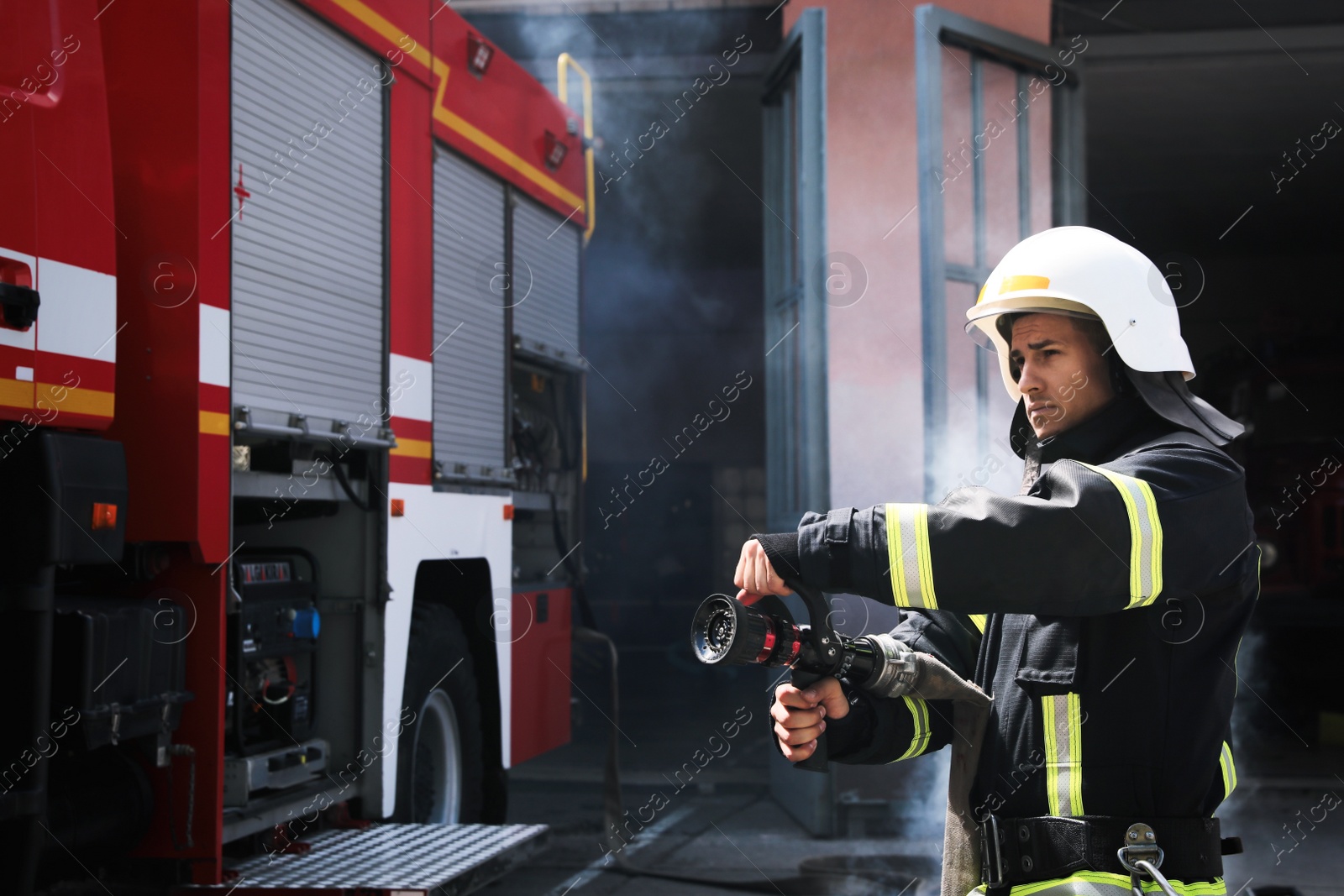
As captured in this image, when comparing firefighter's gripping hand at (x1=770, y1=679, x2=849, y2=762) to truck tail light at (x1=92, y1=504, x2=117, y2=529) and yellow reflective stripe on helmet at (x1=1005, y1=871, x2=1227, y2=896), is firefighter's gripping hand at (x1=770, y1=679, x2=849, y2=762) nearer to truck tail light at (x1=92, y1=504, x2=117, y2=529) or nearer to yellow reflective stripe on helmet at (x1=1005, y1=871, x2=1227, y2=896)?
yellow reflective stripe on helmet at (x1=1005, y1=871, x2=1227, y2=896)

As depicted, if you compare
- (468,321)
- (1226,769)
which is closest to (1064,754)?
(1226,769)

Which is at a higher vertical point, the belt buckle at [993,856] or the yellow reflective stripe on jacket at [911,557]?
the yellow reflective stripe on jacket at [911,557]

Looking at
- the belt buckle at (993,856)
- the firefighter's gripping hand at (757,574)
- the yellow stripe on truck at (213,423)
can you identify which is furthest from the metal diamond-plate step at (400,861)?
the firefighter's gripping hand at (757,574)

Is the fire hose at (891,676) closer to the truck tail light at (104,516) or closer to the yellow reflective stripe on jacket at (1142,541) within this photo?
the yellow reflective stripe on jacket at (1142,541)

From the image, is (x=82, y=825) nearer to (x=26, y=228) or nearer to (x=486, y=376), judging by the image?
(x=26, y=228)

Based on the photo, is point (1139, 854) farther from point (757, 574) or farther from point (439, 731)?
point (439, 731)

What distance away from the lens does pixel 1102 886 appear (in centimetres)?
179

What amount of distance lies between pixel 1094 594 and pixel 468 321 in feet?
13.0

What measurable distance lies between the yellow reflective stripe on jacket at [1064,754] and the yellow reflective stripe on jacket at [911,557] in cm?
36

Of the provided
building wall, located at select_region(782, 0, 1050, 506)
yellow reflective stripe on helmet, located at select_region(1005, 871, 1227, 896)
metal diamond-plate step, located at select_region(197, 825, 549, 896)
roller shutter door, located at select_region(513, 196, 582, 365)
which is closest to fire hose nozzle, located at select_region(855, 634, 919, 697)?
yellow reflective stripe on helmet, located at select_region(1005, 871, 1227, 896)

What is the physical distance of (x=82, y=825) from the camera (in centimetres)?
317

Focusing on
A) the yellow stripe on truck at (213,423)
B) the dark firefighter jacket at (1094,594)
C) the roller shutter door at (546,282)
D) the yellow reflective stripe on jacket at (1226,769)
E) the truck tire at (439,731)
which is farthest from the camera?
the roller shutter door at (546,282)

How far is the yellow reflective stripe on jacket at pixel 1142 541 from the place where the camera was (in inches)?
65.3

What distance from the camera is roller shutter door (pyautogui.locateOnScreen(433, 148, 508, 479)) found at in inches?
196
